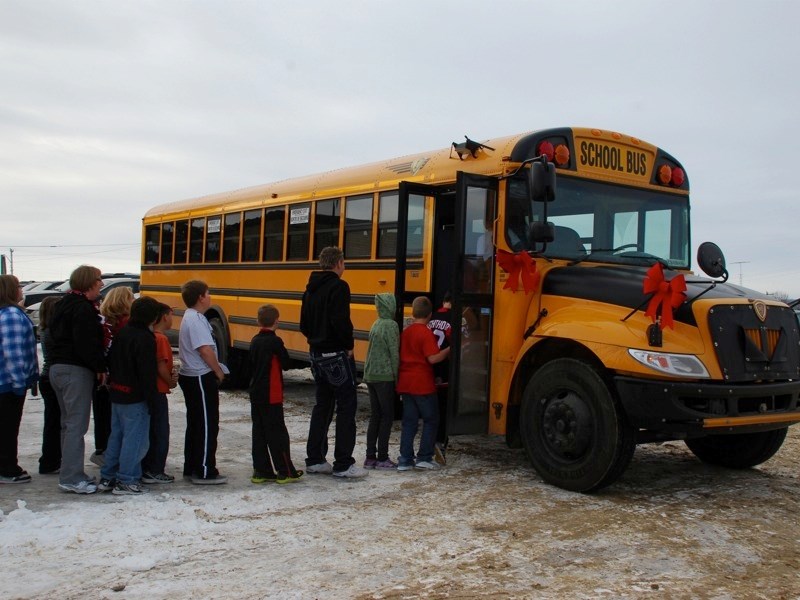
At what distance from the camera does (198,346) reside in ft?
18.5

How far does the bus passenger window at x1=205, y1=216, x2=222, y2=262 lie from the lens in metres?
10.5

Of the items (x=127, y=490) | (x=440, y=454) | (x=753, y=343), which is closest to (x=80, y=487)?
(x=127, y=490)

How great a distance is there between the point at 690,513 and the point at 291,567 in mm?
2590

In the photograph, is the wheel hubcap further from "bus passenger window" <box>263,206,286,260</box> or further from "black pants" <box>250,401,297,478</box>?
"bus passenger window" <box>263,206,286,260</box>

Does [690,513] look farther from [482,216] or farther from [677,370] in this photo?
[482,216]

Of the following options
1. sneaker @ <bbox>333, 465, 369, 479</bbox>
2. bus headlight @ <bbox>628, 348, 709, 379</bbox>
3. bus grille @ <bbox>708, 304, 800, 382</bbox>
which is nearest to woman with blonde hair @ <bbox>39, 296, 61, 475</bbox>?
sneaker @ <bbox>333, 465, 369, 479</bbox>

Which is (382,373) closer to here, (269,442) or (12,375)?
(269,442)

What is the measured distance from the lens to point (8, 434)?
5.53 meters

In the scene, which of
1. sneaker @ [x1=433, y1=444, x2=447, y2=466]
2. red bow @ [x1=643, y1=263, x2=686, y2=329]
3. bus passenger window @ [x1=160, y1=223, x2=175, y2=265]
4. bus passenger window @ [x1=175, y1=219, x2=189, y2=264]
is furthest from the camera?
bus passenger window @ [x1=160, y1=223, x2=175, y2=265]

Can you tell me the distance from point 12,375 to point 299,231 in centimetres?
398

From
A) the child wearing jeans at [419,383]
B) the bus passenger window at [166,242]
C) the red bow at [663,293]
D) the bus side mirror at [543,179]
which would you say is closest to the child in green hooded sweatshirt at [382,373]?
the child wearing jeans at [419,383]

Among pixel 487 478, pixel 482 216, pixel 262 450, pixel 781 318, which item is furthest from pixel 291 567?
pixel 781 318

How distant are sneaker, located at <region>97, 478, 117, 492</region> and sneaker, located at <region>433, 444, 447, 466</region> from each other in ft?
7.83

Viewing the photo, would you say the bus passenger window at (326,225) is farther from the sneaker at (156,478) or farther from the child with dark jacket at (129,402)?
the sneaker at (156,478)
